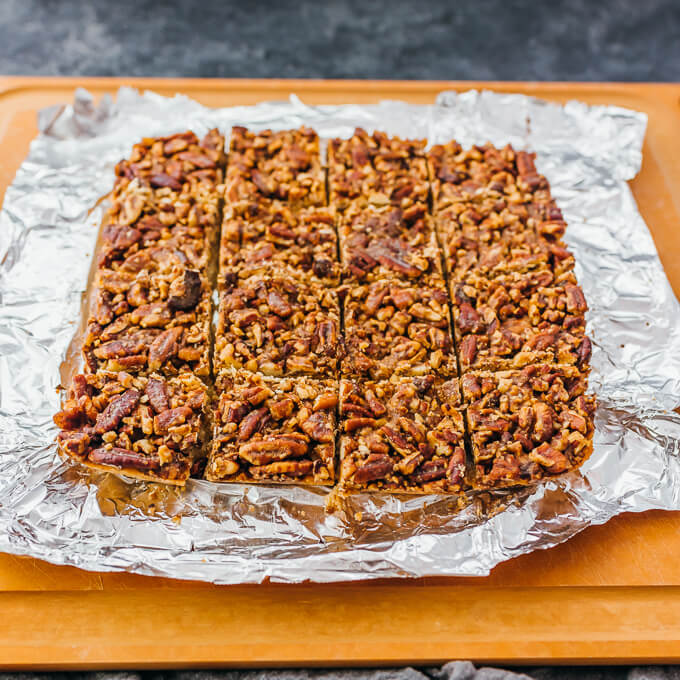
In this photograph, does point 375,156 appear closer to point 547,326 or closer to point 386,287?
point 386,287

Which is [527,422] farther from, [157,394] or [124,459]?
[124,459]

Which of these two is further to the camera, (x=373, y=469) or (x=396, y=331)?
(x=396, y=331)

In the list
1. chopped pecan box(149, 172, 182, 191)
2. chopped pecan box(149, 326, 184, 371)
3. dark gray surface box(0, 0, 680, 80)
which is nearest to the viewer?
chopped pecan box(149, 326, 184, 371)

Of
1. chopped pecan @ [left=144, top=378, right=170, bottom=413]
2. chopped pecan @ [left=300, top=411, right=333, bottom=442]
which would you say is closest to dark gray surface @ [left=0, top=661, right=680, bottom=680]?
chopped pecan @ [left=300, top=411, right=333, bottom=442]

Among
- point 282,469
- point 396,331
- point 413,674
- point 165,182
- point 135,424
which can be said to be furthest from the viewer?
point 165,182

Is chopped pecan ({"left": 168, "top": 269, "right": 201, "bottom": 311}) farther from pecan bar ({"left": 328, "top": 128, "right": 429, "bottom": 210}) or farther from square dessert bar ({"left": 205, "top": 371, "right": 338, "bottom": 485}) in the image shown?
pecan bar ({"left": 328, "top": 128, "right": 429, "bottom": 210})

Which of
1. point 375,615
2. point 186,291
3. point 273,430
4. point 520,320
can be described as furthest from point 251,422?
point 520,320
